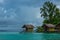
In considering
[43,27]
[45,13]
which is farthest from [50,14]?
[43,27]

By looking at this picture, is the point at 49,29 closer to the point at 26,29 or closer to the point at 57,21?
the point at 57,21

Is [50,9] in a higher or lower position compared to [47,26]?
higher

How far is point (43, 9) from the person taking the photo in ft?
149

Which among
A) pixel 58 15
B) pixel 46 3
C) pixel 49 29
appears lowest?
pixel 49 29

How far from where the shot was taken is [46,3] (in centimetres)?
4644

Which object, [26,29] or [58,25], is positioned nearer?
[58,25]

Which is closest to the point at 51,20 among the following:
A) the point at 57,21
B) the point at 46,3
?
the point at 57,21

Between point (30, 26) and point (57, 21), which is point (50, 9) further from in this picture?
point (30, 26)

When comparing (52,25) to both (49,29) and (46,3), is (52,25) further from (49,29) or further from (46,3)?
(46,3)

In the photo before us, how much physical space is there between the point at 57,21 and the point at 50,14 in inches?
118

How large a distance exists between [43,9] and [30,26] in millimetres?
6445

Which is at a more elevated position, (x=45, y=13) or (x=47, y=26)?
(x=45, y=13)

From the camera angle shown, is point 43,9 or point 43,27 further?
point 43,27

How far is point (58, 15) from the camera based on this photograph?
152 feet
